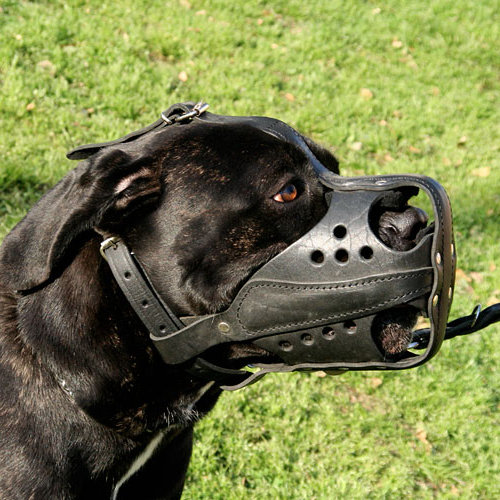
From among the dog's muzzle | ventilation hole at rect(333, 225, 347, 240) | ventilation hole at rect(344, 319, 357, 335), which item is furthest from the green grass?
ventilation hole at rect(333, 225, 347, 240)

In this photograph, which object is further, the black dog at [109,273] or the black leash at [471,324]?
the black leash at [471,324]

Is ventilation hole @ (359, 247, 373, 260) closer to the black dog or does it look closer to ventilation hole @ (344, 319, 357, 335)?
the black dog

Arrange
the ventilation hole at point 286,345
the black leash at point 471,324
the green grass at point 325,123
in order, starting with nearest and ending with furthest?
the ventilation hole at point 286,345 < the black leash at point 471,324 < the green grass at point 325,123

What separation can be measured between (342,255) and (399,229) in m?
0.24

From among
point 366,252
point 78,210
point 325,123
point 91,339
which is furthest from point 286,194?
point 325,123

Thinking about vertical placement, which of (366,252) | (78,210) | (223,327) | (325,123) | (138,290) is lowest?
(325,123)

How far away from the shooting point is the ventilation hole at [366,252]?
91.0 inches

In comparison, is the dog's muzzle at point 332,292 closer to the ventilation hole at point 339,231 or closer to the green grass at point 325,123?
the ventilation hole at point 339,231

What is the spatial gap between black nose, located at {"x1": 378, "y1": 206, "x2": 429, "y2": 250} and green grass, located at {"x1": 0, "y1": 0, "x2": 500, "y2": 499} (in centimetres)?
198

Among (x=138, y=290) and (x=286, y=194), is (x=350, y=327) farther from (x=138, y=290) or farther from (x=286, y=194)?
(x=138, y=290)

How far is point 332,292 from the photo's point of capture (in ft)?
7.70

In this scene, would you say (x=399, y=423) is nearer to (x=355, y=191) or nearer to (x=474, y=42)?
(x=355, y=191)

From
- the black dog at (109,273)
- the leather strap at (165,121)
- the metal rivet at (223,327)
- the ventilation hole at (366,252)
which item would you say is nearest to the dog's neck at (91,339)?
the black dog at (109,273)

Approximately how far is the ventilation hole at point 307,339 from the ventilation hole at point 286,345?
0.18ft
